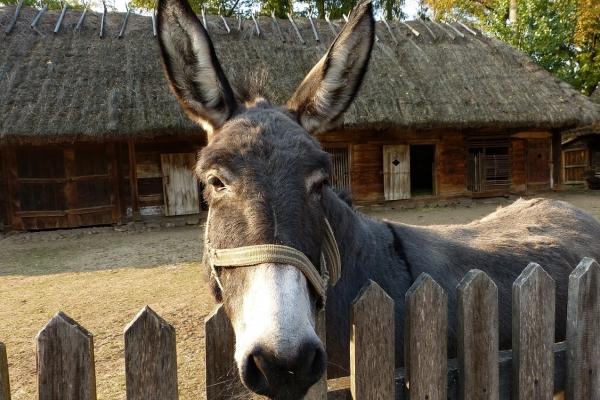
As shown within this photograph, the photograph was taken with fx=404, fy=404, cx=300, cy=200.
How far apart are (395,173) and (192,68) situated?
40.9 ft

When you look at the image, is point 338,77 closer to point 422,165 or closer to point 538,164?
point 538,164

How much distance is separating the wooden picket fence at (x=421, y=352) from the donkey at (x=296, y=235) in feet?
0.74

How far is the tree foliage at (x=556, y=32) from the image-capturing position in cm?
1764

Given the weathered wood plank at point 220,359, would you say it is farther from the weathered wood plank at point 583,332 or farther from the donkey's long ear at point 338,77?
the weathered wood plank at point 583,332

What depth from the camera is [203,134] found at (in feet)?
39.9

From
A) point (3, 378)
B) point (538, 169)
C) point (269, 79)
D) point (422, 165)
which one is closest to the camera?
point (3, 378)

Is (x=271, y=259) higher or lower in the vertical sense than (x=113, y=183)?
lower

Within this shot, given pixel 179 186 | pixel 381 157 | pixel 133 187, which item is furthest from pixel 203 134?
pixel 381 157

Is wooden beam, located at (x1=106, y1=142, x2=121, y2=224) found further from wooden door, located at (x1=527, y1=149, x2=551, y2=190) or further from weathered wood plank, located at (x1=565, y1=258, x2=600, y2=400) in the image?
wooden door, located at (x1=527, y1=149, x2=551, y2=190)

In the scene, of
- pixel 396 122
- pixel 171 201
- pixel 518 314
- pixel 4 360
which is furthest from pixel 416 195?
pixel 4 360

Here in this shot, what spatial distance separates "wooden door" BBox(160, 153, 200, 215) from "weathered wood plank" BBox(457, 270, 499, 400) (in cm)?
1110

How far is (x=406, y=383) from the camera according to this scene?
159cm

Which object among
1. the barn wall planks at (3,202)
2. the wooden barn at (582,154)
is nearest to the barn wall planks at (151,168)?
the barn wall planks at (3,202)

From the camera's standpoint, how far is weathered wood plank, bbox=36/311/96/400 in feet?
4.07
